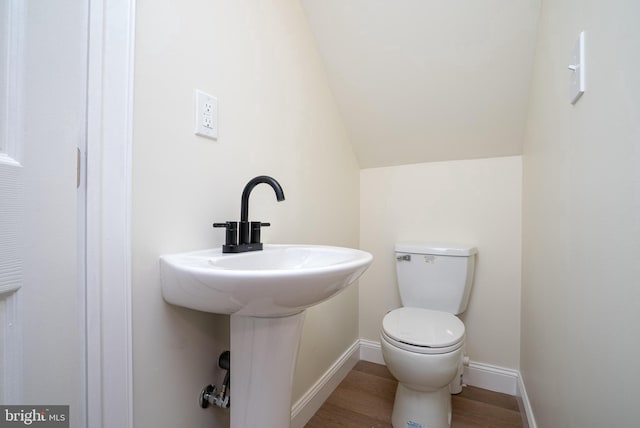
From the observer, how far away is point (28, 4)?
48 centimetres

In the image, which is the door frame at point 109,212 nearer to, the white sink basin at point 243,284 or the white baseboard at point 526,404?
the white sink basin at point 243,284

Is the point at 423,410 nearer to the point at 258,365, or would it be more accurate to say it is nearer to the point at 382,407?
the point at 382,407

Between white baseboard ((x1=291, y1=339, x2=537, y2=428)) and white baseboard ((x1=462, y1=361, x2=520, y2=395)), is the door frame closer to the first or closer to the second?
white baseboard ((x1=291, y1=339, x2=537, y2=428))

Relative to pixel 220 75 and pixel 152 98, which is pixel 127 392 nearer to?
pixel 152 98

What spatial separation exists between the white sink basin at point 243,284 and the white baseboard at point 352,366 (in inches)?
32.7

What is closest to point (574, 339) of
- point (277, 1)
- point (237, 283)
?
point (237, 283)

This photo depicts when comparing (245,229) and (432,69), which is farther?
(432,69)

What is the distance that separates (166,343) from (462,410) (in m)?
1.43

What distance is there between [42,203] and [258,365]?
23.0 inches

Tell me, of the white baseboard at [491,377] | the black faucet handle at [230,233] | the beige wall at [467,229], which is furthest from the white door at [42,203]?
the white baseboard at [491,377]

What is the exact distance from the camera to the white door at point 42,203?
0.45 meters

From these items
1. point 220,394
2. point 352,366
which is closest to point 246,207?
point 220,394

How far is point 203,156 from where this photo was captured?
0.80 m

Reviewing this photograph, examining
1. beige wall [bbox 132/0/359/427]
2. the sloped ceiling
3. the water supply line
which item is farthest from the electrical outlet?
the sloped ceiling
